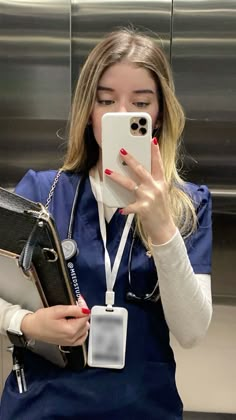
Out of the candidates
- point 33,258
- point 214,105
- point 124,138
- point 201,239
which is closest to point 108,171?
point 124,138

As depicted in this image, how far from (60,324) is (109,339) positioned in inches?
5.9

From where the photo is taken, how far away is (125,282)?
950 millimetres

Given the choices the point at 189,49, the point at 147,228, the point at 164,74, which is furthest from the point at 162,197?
the point at 189,49

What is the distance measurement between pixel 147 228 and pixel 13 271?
262 millimetres

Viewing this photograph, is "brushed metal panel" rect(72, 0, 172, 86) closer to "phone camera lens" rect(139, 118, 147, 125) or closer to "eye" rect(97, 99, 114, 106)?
"eye" rect(97, 99, 114, 106)

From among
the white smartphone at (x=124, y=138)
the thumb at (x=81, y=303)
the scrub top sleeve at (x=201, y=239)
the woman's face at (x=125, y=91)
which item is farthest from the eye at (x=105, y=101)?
the thumb at (x=81, y=303)

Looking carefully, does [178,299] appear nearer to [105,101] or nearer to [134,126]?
[134,126]

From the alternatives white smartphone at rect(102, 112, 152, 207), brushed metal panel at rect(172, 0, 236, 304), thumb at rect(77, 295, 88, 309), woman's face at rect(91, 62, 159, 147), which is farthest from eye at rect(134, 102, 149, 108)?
A: brushed metal panel at rect(172, 0, 236, 304)

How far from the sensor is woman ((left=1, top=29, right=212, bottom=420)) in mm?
864

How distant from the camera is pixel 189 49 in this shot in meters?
1.83

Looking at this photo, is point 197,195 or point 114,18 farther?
point 114,18

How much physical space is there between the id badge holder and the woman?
0.06 ft

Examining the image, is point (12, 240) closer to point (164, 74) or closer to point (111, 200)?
point (111, 200)

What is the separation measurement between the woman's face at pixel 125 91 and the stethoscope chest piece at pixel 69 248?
0.22 m
